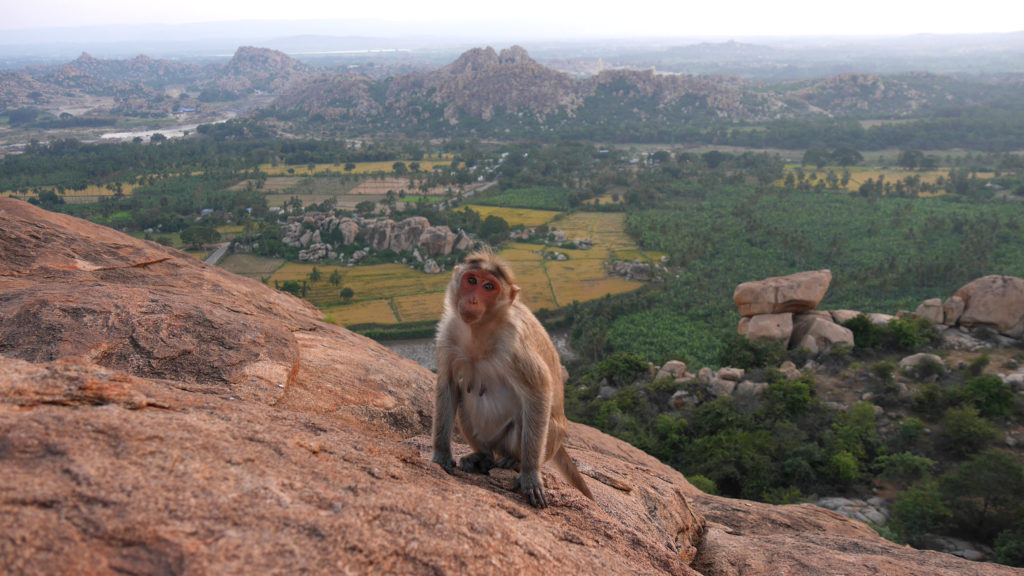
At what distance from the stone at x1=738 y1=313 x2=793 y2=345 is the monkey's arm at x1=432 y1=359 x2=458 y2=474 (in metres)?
22.5

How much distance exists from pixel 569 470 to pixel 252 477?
11.2 ft

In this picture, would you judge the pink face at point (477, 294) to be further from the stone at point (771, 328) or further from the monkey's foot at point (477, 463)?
the stone at point (771, 328)

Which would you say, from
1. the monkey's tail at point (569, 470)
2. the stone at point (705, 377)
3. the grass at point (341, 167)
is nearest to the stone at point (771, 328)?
the stone at point (705, 377)

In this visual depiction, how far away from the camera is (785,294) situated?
24656mm

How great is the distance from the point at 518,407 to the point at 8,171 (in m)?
88.5

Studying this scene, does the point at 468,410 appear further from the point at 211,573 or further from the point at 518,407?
the point at 211,573

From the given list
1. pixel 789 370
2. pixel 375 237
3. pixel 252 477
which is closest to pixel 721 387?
pixel 789 370

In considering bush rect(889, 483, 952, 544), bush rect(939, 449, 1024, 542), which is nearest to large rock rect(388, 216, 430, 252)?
bush rect(889, 483, 952, 544)

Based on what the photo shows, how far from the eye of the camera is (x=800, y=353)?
76.2ft

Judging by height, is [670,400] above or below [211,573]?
below

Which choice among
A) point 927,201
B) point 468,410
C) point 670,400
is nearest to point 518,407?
point 468,410

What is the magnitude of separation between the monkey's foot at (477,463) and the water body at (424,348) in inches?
1161

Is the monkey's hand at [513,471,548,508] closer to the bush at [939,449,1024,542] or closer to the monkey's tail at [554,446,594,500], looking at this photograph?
the monkey's tail at [554,446,594,500]

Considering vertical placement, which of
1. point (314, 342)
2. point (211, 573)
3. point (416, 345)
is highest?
point (211, 573)
